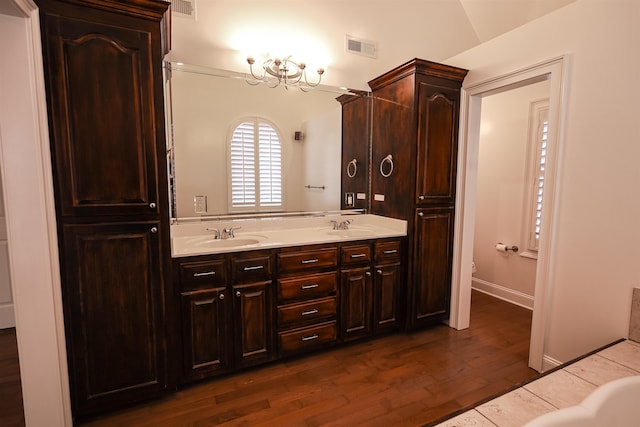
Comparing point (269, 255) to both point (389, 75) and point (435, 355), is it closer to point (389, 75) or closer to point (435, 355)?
point (435, 355)

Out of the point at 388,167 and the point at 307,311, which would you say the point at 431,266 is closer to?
the point at 388,167

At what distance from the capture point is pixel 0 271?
286cm

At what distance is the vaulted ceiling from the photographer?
2424 mm

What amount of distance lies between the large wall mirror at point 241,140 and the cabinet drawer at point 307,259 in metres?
0.64

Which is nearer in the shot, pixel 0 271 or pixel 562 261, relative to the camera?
pixel 562 261

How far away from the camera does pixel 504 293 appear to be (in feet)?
11.7

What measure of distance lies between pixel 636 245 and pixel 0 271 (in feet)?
15.7

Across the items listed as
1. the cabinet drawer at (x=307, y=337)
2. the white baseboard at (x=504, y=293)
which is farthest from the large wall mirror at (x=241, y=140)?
the white baseboard at (x=504, y=293)

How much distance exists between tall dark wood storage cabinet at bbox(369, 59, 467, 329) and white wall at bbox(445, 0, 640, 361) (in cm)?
72

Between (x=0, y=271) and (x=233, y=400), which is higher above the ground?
(x=0, y=271)

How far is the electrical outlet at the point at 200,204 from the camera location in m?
2.44

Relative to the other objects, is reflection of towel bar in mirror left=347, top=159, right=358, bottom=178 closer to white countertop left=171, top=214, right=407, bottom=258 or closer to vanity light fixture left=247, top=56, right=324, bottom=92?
white countertop left=171, top=214, right=407, bottom=258

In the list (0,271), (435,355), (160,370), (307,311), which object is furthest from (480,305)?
(0,271)

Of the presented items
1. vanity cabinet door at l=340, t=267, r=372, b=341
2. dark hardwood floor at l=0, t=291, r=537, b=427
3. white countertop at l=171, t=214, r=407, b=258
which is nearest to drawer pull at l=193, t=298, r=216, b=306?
white countertop at l=171, t=214, r=407, b=258
